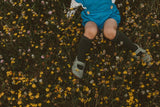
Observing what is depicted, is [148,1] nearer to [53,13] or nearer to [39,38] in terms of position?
[53,13]

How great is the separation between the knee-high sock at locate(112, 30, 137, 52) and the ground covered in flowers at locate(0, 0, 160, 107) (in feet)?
0.37

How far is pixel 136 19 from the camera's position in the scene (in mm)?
3143

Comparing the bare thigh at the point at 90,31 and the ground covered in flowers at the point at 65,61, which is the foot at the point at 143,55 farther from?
the bare thigh at the point at 90,31

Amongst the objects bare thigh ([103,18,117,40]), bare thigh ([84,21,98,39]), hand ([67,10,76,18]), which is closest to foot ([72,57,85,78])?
bare thigh ([84,21,98,39])

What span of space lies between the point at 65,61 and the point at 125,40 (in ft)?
3.40

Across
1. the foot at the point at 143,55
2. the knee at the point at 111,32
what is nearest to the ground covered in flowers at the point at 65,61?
the foot at the point at 143,55

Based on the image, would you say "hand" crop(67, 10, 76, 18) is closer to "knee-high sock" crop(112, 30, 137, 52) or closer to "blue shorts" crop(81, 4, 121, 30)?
"blue shorts" crop(81, 4, 121, 30)

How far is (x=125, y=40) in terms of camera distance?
2580 millimetres

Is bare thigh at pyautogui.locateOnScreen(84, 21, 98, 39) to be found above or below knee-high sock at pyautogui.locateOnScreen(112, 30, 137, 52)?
above

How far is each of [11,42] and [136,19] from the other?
7.67ft

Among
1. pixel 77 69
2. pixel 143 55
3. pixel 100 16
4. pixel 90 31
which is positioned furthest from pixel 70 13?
pixel 143 55

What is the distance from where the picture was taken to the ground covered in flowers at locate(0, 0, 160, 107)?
2.46m

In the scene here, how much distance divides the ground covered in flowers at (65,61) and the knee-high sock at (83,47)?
0.38 ft

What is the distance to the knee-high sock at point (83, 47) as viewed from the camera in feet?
8.43
